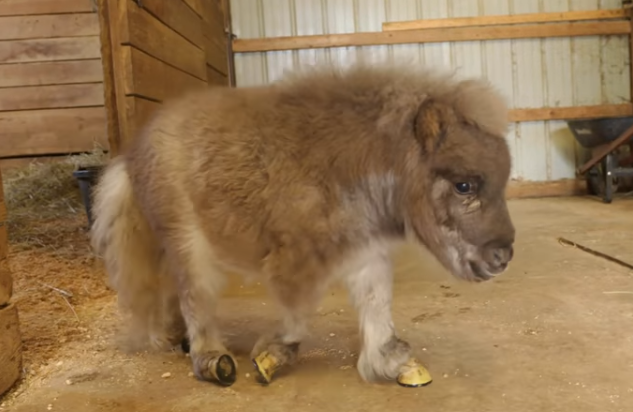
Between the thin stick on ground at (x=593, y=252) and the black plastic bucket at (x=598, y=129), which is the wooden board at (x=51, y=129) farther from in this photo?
the black plastic bucket at (x=598, y=129)

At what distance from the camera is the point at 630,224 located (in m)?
4.45

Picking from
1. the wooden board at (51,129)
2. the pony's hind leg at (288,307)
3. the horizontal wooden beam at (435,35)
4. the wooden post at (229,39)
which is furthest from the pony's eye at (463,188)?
the horizontal wooden beam at (435,35)

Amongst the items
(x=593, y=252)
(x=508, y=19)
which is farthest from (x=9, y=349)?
(x=508, y=19)

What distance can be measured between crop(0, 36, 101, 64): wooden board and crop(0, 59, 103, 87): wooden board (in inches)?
2.1

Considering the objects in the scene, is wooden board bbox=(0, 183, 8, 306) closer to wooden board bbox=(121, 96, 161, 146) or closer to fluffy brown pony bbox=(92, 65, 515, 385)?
fluffy brown pony bbox=(92, 65, 515, 385)

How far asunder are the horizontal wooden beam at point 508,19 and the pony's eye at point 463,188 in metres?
5.46

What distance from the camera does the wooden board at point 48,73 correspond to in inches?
213

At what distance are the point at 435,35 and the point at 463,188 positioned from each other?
18.0 feet

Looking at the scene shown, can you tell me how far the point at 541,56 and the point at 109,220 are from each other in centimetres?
587

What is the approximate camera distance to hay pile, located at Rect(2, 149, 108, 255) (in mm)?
4066

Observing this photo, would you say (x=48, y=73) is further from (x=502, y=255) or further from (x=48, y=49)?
(x=502, y=255)

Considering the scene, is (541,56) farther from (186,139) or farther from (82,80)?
(186,139)

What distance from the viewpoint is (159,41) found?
3357 millimetres

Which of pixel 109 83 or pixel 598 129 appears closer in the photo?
pixel 109 83
